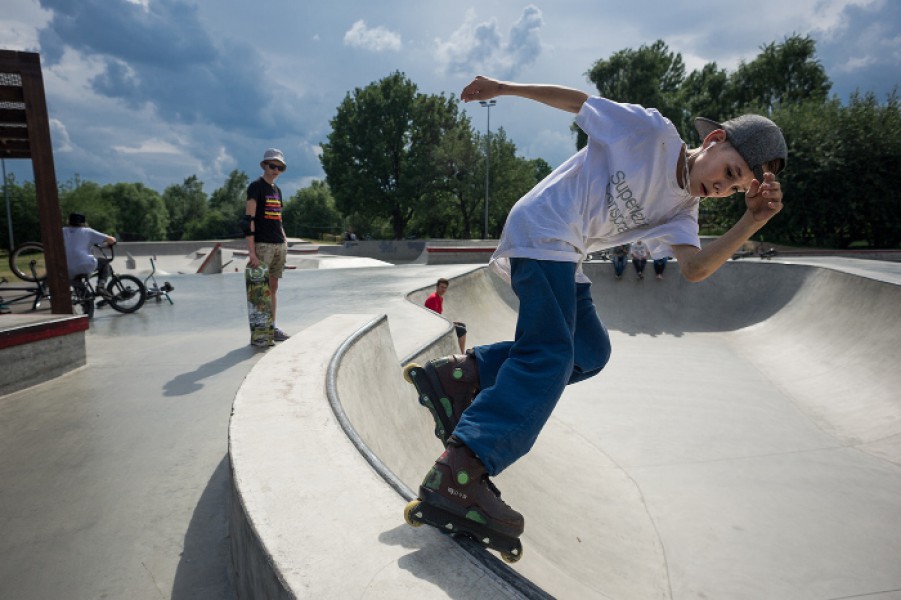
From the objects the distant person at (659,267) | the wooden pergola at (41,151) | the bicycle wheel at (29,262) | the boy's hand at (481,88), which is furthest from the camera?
the distant person at (659,267)

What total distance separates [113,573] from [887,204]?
1258 inches

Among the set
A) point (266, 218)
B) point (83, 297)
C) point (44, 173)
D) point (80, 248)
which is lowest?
point (83, 297)

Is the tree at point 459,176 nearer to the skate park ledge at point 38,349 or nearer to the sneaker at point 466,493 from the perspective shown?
the skate park ledge at point 38,349

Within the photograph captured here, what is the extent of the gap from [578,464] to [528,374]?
12.7 feet

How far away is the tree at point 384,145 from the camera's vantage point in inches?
1689

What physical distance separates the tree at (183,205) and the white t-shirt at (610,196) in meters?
103

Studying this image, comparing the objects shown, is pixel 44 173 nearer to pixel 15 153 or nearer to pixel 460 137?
pixel 15 153

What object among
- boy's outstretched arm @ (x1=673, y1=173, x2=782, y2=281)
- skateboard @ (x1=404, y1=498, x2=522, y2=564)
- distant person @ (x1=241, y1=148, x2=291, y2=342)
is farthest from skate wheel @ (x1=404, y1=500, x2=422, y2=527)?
distant person @ (x1=241, y1=148, x2=291, y2=342)

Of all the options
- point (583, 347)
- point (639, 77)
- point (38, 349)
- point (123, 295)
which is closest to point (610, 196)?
point (583, 347)

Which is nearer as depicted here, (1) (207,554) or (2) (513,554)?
(2) (513,554)

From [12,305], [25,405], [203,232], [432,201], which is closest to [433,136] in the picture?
[432,201]

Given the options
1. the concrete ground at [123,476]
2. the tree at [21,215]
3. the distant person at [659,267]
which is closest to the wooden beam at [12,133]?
the concrete ground at [123,476]

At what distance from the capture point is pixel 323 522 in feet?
4.14

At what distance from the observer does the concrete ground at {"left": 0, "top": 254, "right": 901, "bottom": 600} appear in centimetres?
183
